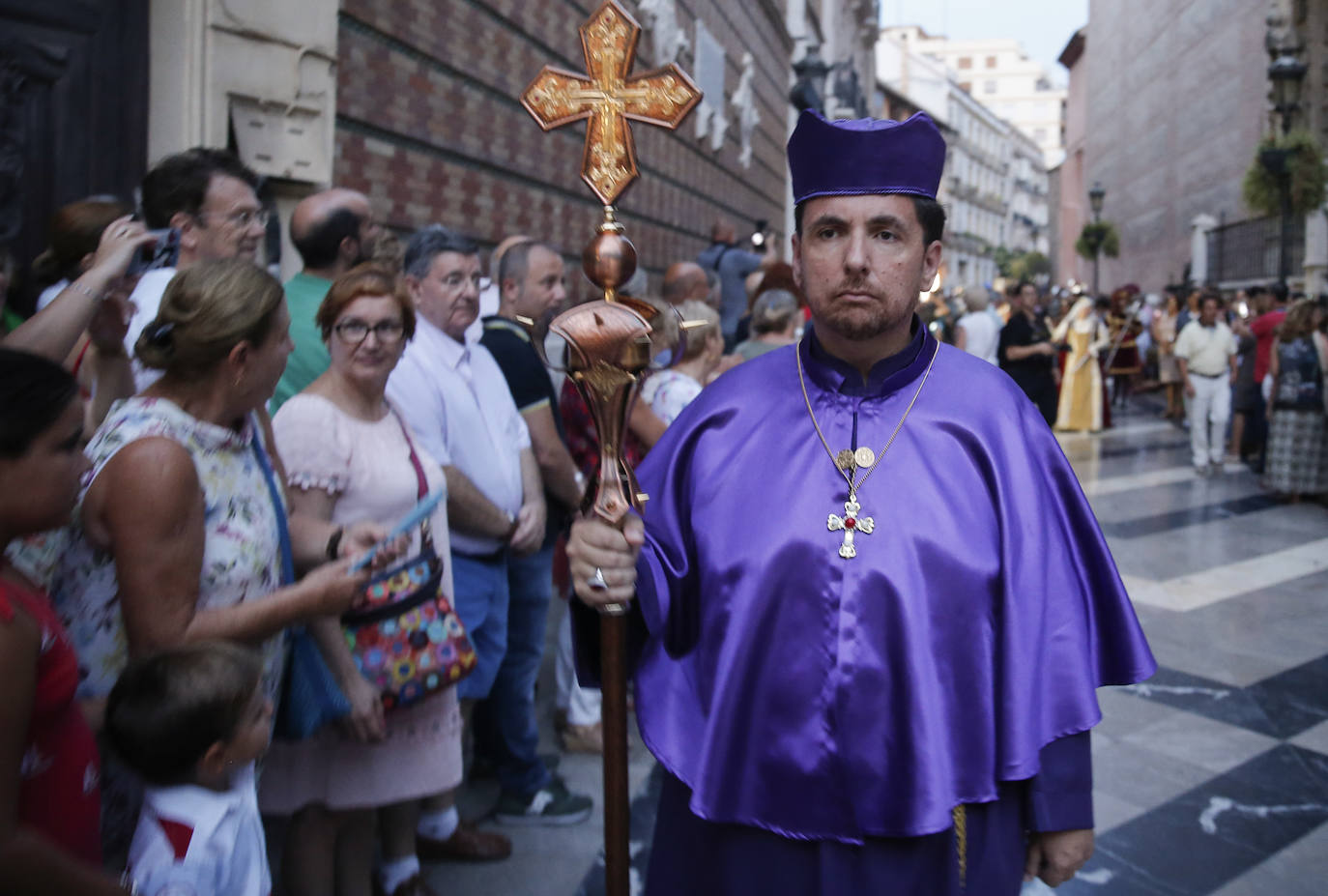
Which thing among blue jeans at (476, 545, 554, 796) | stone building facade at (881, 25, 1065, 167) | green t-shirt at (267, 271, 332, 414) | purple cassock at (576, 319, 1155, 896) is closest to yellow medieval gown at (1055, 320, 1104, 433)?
blue jeans at (476, 545, 554, 796)

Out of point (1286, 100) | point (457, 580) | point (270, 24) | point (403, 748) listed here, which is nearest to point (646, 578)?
point (403, 748)

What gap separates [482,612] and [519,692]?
0.49 meters

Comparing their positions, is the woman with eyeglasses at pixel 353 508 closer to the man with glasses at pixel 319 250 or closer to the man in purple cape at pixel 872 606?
the man with glasses at pixel 319 250

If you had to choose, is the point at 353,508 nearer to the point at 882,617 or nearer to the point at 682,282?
the point at 882,617

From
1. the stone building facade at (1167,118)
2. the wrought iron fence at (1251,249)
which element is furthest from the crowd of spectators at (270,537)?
the stone building facade at (1167,118)

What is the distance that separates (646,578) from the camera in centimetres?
221

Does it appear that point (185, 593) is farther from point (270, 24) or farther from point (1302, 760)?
point (1302, 760)

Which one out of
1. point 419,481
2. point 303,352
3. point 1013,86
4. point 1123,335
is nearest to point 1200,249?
point 1123,335

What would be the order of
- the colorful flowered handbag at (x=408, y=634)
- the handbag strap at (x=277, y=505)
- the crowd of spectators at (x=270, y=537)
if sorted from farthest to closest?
the colorful flowered handbag at (x=408, y=634)
the handbag strap at (x=277, y=505)
the crowd of spectators at (x=270, y=537)

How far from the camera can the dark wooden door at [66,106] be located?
3936mm

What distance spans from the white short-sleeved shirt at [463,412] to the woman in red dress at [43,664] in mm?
1585

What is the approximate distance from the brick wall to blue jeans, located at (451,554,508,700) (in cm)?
201

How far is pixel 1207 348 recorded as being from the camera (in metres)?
12.4

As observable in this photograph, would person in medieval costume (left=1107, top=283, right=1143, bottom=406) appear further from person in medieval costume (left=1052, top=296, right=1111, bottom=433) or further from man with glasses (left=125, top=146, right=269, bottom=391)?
man with glasses (left=125, top=146, right=269, bottom=391)
